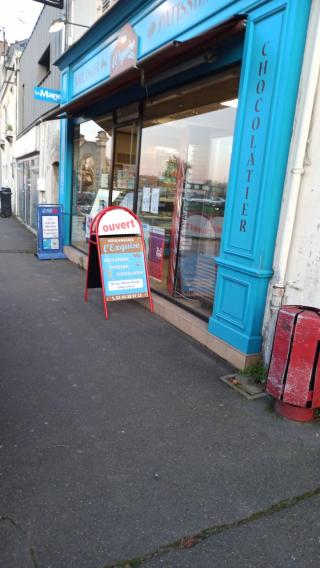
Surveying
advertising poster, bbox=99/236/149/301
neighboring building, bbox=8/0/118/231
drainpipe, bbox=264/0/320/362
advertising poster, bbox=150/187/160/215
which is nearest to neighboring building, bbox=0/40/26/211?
neighboring building, bbox=8/0/118/231

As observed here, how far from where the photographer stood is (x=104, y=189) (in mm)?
8078

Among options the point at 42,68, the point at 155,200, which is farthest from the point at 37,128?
the point at 155,200

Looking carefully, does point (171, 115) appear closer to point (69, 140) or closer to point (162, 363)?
point (162, 363)

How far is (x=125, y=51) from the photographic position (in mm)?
6324

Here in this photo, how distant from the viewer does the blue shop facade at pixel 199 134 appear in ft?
11.8

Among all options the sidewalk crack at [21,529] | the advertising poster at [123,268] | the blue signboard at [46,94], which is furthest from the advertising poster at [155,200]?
the sidewalk crack at [21,529]

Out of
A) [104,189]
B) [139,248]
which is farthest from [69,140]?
[139,248]

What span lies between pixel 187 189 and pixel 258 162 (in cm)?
194

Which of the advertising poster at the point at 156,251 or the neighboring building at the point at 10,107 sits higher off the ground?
the neighboring building at the point at 10,107

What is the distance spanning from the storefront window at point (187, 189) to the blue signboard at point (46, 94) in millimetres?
3828

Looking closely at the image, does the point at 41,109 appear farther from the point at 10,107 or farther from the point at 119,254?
the point at 119,254

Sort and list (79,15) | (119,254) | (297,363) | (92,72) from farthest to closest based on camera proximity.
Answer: (79,15), (92,72), (119,254), (297,363)

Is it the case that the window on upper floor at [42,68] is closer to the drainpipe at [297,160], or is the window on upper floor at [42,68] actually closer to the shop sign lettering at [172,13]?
the shop sign lettering at [172,13]

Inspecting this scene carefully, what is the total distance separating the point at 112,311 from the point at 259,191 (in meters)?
2.73
